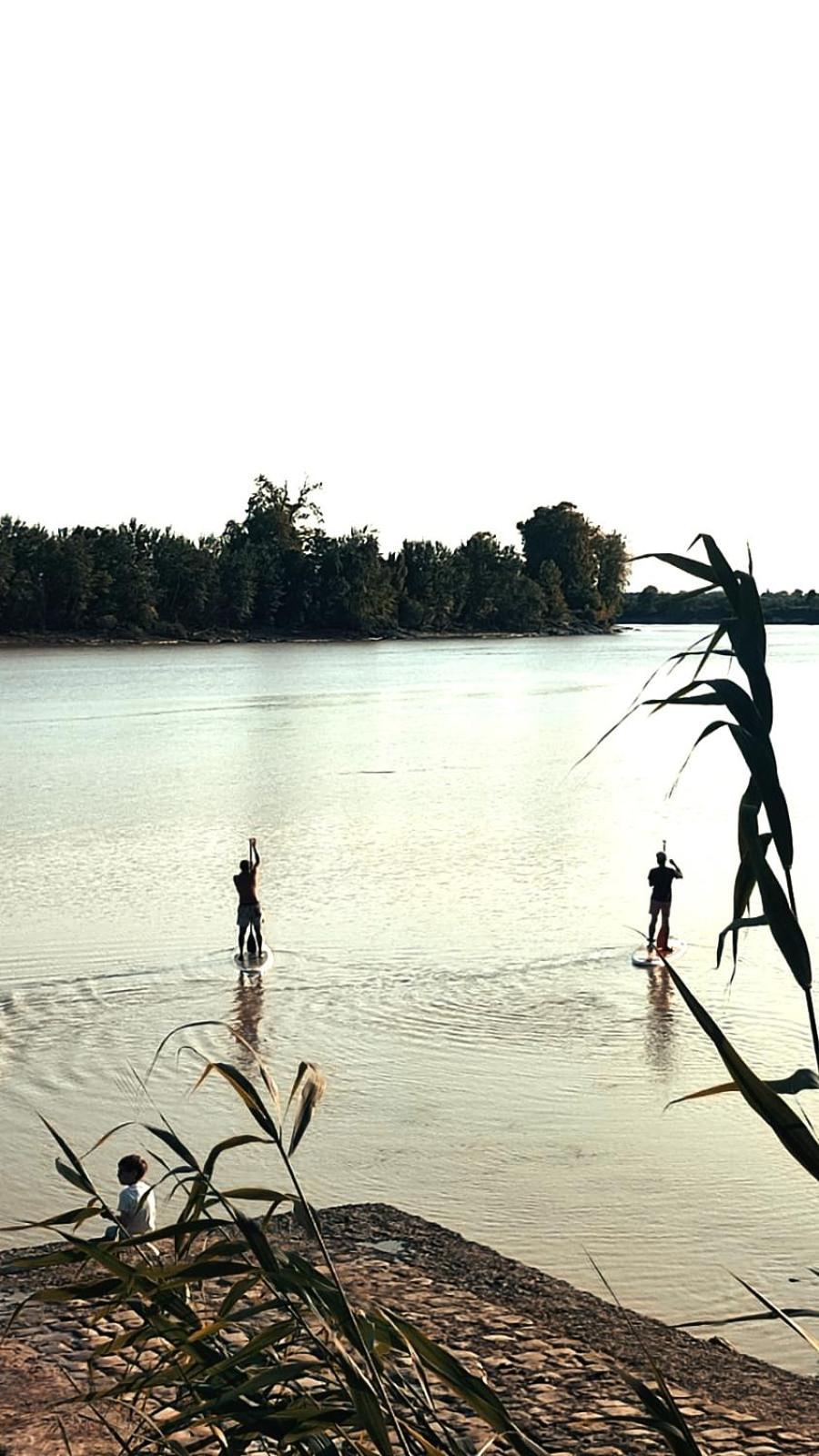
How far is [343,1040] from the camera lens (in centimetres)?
1648

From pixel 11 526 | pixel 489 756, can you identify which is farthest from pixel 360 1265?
pixel 11 526

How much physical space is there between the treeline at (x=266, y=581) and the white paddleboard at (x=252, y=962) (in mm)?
101545

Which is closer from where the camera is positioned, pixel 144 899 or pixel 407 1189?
pixel 407 1189

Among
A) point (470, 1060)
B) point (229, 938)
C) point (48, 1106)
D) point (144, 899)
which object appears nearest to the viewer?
point (48, 1106)

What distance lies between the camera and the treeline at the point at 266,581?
132875 millimetres

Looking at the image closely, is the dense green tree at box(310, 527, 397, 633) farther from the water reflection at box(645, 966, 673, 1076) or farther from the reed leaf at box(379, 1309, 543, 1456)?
the reed leaf at box(379, 1309, 543, 1456)

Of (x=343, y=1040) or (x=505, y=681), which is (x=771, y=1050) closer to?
(x=343, y=1040)

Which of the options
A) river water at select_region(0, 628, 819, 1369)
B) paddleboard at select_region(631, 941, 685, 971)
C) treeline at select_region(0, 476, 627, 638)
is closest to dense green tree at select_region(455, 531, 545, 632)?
treeline at select_region(0, 476, 627, 638)

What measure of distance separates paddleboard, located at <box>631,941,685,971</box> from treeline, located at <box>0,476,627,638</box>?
10027 cm

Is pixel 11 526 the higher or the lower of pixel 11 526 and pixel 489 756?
the higher

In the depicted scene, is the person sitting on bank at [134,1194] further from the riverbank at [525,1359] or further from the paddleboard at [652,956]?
the paddleboard at [652,956]

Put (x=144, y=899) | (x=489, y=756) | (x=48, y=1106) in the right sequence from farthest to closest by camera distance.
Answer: (x=489, y=756), (x=144, y=899), (x=48, y=1106)

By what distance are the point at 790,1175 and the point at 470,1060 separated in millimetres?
3852

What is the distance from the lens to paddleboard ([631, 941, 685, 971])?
66.9ft
